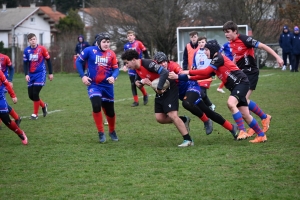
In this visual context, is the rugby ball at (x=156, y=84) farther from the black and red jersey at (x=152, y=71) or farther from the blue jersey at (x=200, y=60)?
the blue jersey at (x=200, y=60)

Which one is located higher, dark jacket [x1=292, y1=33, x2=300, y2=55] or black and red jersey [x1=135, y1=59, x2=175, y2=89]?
dark jacket [x1=292, y1=33, x2=300, y2=55]

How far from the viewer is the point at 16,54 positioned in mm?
34500

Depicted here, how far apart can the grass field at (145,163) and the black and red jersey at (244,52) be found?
1233 millimetres

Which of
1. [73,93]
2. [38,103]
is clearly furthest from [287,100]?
[73,93]

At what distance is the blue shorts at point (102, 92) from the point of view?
960 centimetres

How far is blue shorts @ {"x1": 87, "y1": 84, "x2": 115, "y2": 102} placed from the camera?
9602mm

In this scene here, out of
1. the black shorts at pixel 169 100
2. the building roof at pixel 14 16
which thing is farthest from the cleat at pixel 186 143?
the building roof at pixel 14 16

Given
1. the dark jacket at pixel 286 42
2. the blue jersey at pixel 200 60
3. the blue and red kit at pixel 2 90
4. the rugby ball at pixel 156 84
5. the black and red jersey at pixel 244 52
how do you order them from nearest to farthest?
1. the rugby ball at pixel 156 84
2. the blue and red kit at pixel 2 90
3. the black and red jersey at pixel 244 52
4. the blue jersey at pixel 200 60
5. the dark jacket at pixel 286 42

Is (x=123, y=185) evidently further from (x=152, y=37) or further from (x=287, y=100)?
(x=152, y=37)

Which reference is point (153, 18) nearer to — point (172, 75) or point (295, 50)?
point (295, 50)

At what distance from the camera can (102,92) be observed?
9.73m

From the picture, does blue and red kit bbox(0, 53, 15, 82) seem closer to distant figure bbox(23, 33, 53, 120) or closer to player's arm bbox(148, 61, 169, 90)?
distant figure bbox(23, 33, 53, 120)

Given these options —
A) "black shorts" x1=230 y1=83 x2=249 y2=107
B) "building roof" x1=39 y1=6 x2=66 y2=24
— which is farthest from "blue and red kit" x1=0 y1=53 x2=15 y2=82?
"building roof" x1=39 y1=6 x2=66 y2=24

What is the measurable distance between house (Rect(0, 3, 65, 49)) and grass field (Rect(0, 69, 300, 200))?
1874 inches
